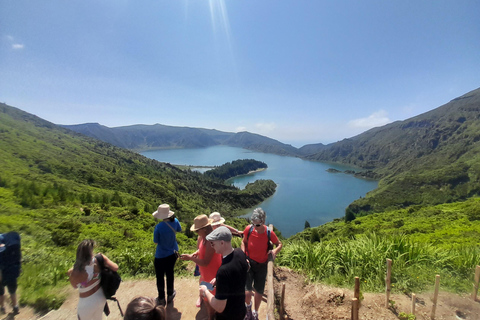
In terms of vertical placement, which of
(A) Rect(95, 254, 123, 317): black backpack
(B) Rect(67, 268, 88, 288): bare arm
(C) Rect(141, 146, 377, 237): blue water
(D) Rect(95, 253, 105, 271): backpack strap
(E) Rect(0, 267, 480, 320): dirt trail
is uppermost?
(D) Rect(95, 253, 105, 271): backpack strap

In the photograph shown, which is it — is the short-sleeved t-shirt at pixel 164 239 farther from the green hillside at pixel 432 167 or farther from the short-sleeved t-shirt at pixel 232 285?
the green hillside at pixel 432 167

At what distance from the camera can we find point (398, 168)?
147 m

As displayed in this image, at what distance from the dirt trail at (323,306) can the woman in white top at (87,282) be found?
1622 millimetres

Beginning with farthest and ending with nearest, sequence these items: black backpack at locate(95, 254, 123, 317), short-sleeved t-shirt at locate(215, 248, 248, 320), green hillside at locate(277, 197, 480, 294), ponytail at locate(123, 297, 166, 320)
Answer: green hillside at locate(277, 197, 480, 294)
black backpack at locate(95, 254, 123, 317)
short-sleeved t-shirt at locate(215, 248, 248, 320)
ponytail at locate(123, 297, 166, 320)

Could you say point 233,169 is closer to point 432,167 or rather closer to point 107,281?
point 432,167

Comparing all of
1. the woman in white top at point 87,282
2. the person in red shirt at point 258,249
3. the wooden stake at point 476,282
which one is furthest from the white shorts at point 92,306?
the wooden stake at point 476,282

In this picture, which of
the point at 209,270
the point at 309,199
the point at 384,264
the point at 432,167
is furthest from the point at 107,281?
the point at 432,167

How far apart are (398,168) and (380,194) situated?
70.9 meters

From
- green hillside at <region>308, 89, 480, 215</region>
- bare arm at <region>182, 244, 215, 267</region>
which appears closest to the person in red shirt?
bare arm at <region>182, 244, 215, 267</region>

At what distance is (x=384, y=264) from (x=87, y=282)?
6.52m

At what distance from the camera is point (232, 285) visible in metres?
2.46

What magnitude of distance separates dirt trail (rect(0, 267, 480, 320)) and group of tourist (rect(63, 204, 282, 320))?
50 cm

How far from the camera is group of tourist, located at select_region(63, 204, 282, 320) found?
2.45 metres

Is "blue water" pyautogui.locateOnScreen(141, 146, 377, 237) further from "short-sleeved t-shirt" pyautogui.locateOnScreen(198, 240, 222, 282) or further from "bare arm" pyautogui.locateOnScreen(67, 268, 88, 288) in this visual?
"bare arm" pyautogui.locateOnScreen(67, 268, 88, 288)
